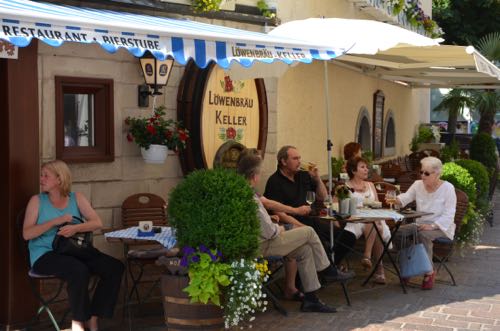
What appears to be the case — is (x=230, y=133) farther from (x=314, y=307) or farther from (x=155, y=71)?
(x=314, y=307)

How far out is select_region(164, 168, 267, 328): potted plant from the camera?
16.8ft

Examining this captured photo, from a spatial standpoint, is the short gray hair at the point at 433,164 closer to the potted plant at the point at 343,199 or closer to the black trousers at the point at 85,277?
the potted plant at the point at 343,199

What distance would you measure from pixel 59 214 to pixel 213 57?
1.74 metres

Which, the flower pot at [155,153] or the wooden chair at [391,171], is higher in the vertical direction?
the flower pot at [155,153]

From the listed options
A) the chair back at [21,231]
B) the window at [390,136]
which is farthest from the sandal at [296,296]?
the window at [390,136]

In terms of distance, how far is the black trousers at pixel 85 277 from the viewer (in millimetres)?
5406

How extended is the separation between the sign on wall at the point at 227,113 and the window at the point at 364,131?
5.32 metres

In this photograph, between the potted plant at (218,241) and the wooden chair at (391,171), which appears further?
the wooden chair at (391,171)

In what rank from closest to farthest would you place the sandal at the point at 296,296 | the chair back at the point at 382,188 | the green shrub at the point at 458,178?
1. the sandal at the point at 296,296
2. the chair back at the point at 382,188
3. the green shrub at the point at 458,178

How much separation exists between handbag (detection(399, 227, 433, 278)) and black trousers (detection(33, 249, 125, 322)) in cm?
304

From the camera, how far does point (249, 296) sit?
520 centimetres

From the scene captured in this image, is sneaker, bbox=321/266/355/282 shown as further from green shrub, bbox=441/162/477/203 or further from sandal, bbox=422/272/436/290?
green shrub, bbox=441/162/477/203

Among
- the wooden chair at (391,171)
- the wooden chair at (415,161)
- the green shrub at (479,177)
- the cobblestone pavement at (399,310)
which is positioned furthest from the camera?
the wooden chair at (415,161)

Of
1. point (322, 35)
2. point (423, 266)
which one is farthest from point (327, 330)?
point (322, 35)
